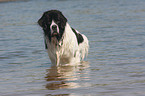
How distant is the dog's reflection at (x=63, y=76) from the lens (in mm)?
6095

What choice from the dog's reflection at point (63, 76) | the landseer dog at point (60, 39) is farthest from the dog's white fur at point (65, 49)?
the dog's reflection at point (63, 76)

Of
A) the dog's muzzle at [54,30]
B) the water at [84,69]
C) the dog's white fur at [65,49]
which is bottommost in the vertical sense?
the water at [84,69]

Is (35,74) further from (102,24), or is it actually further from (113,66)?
(102,24)

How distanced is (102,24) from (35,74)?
30.5 feet

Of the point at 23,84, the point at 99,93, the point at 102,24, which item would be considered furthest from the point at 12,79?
the point at 102,24

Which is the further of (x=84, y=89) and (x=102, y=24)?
(x=102, y=24)

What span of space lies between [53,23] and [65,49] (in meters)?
0.82

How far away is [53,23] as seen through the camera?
23.1ft

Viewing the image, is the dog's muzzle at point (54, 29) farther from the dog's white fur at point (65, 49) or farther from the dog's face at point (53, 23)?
the dog's white fur at point (65, 49)

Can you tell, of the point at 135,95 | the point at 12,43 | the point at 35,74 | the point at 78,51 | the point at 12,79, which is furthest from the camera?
the point at 12,43

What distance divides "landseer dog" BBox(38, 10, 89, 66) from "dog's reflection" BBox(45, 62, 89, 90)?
17cm

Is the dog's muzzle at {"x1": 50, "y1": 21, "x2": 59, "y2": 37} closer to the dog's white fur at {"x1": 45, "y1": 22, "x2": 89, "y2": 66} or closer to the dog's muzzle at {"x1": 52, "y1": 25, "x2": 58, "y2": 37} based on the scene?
the dog's muzzle at {"x1": 52, "y1": 25, "x2": 58, "y2": 37}

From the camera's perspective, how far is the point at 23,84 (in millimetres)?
6336

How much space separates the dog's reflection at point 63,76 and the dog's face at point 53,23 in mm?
824
